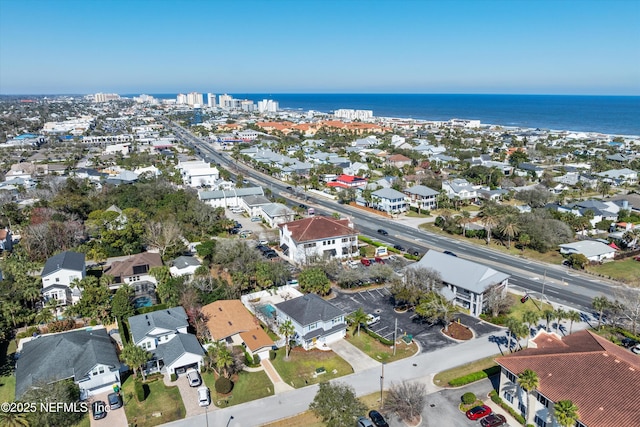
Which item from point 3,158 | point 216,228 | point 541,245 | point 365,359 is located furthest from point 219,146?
point 365,359

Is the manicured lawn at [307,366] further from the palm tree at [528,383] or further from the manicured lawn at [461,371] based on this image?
the palm tree at [528,383]

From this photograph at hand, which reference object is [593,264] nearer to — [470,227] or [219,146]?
[470,227]

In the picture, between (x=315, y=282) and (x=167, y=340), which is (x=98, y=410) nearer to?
(x=167, y=340)

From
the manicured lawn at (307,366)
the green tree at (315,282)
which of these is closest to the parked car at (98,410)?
the manicured lawn at (307,366)

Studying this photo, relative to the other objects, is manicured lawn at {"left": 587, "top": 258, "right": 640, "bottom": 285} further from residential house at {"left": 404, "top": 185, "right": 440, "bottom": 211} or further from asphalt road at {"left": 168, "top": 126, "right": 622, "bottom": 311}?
residential house at {"left": 404, "top": 185, "right": 440, "bottom": 211}

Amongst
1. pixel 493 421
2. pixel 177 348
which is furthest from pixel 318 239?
pixel 493 421

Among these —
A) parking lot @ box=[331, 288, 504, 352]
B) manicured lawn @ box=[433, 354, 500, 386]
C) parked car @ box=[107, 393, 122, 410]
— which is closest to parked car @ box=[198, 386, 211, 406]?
parked car @ box=[107, 393, 122, 410]

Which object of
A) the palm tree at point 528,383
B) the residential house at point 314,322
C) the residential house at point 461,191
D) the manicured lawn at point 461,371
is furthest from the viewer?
the residential house at point 461,191
